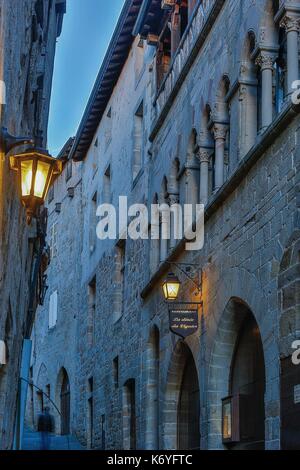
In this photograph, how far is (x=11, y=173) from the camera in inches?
452

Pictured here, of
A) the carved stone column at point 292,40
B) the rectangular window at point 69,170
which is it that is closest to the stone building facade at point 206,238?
the carved stone column at point 292,40

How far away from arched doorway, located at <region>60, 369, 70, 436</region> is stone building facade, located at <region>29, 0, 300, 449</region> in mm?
2127

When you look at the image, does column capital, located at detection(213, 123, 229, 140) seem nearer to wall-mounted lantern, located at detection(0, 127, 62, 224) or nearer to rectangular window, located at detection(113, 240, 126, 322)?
wall-mounted lantern, located at detection(0, 127, 62, 224)

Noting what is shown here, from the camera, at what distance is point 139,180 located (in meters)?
20.9

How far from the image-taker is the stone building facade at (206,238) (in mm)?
10711

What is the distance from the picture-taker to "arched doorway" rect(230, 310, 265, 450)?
11930 millimetres

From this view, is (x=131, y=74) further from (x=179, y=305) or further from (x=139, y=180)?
(x=179, y=305)

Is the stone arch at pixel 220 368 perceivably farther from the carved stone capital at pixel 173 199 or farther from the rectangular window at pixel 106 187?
the rectangular window at pixel 106 187

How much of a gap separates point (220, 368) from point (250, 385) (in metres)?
0.94

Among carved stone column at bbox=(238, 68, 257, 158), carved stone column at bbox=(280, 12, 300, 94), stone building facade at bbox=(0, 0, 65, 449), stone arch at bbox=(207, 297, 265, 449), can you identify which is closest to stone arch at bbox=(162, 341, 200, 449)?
stone arch at bbox=(207, 297, 265, 449)

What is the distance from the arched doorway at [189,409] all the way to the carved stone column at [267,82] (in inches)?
213

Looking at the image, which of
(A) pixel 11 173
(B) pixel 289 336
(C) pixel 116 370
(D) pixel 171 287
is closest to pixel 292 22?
(B) pixel 289 336
